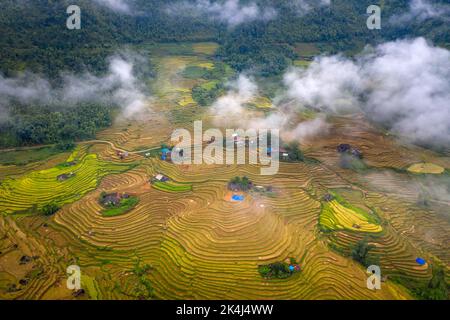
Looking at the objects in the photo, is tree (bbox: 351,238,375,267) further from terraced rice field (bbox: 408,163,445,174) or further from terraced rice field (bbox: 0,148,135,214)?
terraced rice field (bbox: 0,148,135,214)

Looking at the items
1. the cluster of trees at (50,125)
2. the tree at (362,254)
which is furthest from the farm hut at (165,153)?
the tree at (362,254)

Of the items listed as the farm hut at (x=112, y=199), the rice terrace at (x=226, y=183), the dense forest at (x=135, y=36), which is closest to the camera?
the rice terrace at (x=226, y=183)

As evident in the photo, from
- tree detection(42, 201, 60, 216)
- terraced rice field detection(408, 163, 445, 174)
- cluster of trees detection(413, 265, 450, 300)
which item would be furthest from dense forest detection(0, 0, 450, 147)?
cluster of trees detection(413, 265, 450, 300)

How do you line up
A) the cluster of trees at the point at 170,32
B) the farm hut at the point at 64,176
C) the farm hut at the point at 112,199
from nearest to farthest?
the farm hut at the point at 112,199, the farm hut at the point at 64,176, the cluster of trees at the point at 170,32

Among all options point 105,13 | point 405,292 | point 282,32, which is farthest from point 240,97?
point 405,292

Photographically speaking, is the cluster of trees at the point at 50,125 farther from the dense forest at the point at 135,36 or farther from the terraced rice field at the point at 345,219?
the terraced rice field at the point at 345,219

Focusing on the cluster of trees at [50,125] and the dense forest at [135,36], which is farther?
the dense forest at [135,36]

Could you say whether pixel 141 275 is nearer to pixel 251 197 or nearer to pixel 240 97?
pixel 251 197

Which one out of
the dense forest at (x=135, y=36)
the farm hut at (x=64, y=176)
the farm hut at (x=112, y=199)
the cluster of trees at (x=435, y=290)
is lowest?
the cluster of trees at (x=435, y=290)
